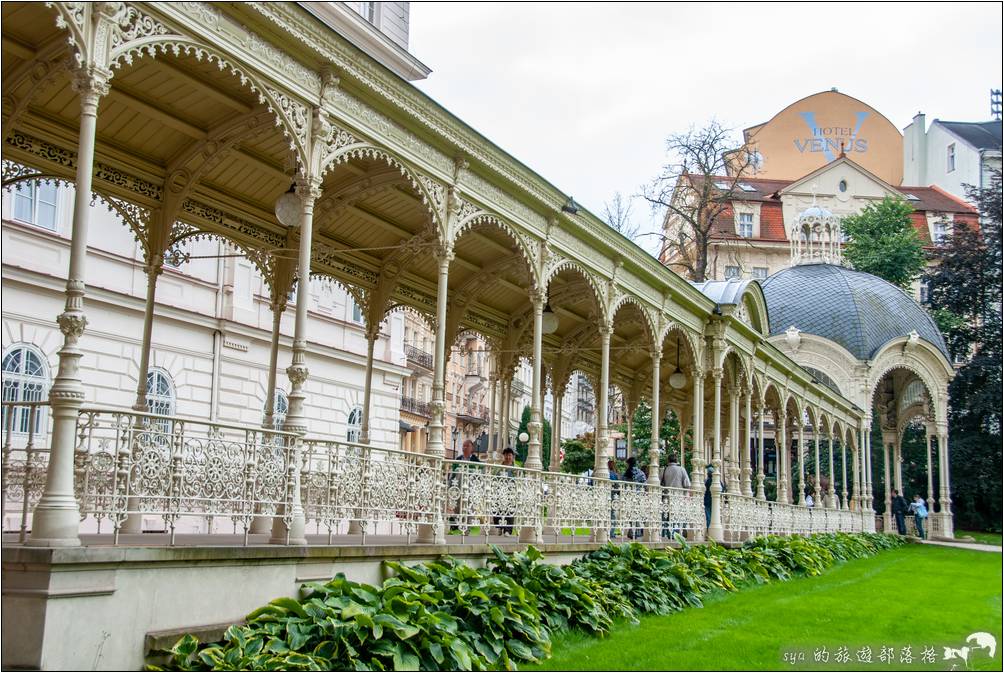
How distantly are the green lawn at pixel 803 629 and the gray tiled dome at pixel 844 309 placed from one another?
15567 millimetres

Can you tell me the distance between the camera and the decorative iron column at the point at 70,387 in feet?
24.4

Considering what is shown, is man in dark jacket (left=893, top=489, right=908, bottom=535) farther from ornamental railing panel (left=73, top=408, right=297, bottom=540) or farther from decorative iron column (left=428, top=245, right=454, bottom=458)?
ornamental railing panel (left=73, top=408, right=297, bottom=540)

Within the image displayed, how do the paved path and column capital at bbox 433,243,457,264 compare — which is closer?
column capital at bbox 433,243,457,264

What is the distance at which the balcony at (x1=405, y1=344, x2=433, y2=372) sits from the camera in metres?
47.7

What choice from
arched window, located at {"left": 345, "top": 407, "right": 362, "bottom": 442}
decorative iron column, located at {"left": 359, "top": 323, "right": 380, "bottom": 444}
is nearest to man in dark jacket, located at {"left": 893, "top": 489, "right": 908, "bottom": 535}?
arched window, located at {"left": 345, "top": 407, "right": 362, "bottom": 442}

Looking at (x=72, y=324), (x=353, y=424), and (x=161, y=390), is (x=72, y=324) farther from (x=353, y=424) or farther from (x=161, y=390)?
(x=353, y=424)

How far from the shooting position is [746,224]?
6650 centimetres

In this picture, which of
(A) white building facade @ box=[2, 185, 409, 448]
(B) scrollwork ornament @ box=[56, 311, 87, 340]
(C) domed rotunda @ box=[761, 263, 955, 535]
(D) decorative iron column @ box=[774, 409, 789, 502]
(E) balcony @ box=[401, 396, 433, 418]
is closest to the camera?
(B) scrollwork ornament @ box=[56, 311, 87, 340]

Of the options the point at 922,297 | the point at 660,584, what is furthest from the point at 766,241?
the point at 660,584

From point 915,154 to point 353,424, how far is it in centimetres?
5830

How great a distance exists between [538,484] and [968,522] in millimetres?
37269

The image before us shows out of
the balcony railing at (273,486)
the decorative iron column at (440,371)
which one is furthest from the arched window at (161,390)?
the decorative iron column at (440,371)

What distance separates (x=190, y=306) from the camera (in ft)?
68.6

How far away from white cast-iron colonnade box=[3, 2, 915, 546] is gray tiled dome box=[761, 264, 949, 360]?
597 inches
